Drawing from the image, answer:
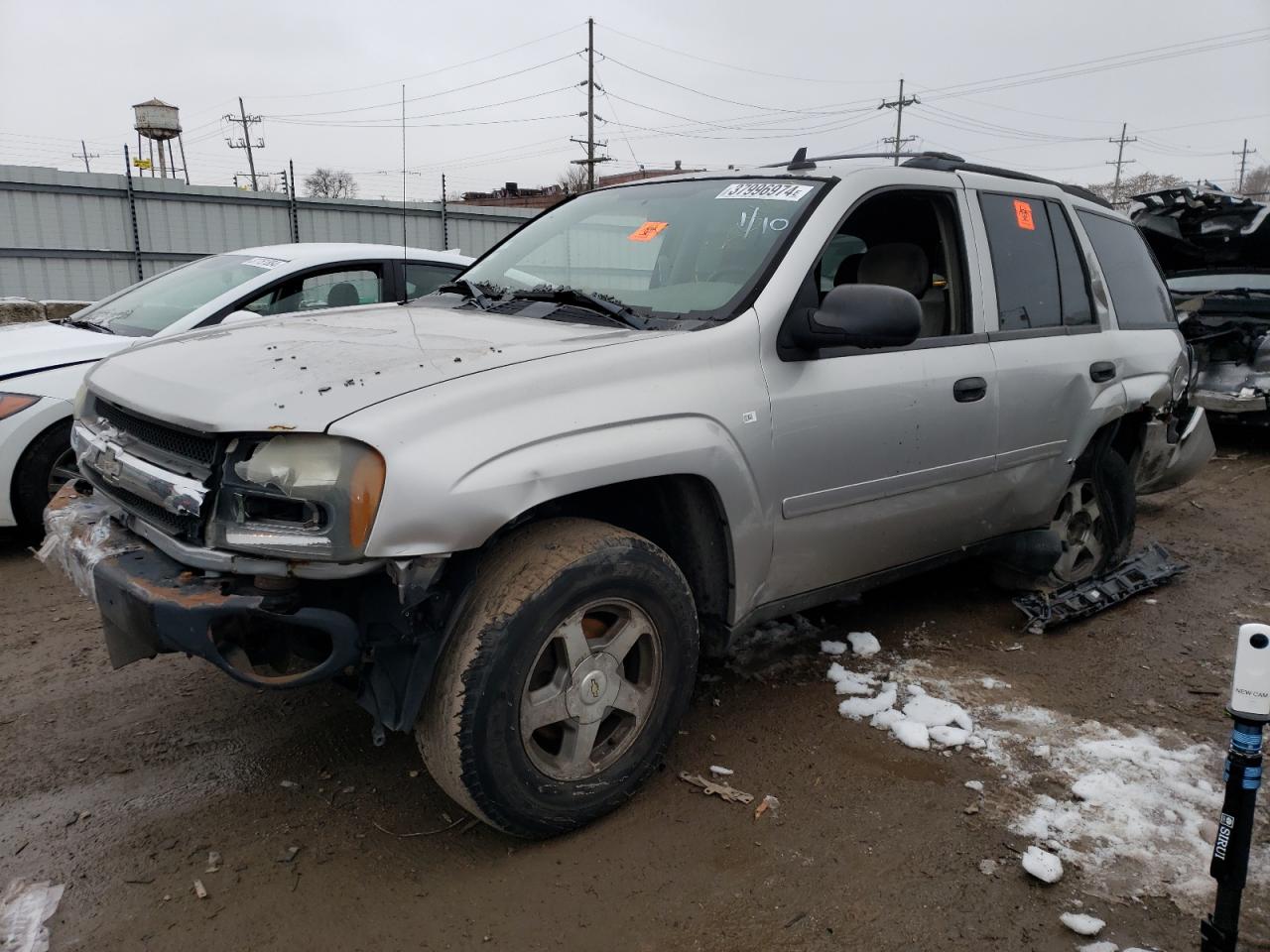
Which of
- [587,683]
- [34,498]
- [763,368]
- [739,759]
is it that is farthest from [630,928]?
[34,498]

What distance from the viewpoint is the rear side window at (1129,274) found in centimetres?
426

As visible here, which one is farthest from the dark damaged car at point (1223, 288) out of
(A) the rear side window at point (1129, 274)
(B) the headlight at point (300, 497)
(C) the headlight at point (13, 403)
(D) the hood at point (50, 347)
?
(C) the headlight at point (13, 403)

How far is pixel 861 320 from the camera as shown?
271 cm

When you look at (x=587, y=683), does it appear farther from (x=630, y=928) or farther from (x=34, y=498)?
(x=34, y=498)

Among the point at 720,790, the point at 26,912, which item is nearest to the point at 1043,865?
the point at 720,790

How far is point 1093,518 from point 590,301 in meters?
2.86

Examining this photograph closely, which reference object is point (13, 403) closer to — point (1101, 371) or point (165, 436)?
point (165, 436)

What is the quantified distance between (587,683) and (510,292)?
1.53 metres

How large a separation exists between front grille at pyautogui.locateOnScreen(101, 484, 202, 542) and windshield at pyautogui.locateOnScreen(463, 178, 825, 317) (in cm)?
146

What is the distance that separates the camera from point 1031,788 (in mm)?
2801

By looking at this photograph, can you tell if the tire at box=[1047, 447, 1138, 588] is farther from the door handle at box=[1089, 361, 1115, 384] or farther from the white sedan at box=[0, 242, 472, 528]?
the white sedan at box=[0, 242, 472, 528]

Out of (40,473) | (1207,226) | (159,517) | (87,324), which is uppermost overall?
(1207,226)

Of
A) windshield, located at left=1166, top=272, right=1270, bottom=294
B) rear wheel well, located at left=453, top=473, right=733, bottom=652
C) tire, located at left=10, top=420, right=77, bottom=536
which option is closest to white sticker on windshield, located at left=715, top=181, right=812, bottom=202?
rear wheel well, located at left=453, top=473, right=733, bottom=652

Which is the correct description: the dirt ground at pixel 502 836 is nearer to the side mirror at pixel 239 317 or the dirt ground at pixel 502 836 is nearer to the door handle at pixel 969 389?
the door handle at pixel 969 389
